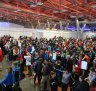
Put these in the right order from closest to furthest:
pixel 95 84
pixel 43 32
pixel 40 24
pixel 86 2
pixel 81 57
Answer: pixel 95 84, pixel 81 57, pixel 86 2, pixel 43 32, pixel 40 24

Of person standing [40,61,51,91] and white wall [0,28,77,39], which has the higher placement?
white wall [0,28,77,39]

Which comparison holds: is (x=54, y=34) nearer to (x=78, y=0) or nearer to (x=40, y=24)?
(x=78, y=0)

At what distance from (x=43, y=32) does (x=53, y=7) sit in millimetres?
8893

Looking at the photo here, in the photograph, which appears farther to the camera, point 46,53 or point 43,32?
point 43,32

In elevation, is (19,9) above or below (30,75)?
above

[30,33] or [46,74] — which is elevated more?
[30,33]

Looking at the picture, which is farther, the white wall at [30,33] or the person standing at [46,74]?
the white wall at [30,33]

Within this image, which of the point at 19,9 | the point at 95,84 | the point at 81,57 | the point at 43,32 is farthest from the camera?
the point at 43,32

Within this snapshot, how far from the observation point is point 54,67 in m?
9.99

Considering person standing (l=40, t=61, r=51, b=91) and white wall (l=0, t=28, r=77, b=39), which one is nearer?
person standing (l=40, t=61, r=51, b=91)

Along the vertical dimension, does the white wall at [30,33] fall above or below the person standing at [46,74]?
above

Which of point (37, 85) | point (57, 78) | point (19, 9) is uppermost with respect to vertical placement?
point (19, 9)

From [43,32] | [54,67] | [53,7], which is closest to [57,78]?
[54,67]

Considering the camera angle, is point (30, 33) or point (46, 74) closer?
point (46, 74)
